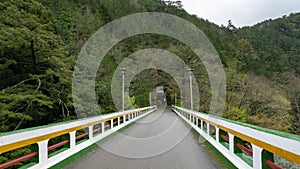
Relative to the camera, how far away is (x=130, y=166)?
19.4 feet

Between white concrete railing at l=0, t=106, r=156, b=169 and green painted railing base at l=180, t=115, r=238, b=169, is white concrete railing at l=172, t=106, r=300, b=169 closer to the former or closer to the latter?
green painted railing base at l=180, t=115, r=238, b=169

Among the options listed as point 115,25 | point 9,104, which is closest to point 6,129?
point 9,104

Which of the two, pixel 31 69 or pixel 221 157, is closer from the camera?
pixel 221 157

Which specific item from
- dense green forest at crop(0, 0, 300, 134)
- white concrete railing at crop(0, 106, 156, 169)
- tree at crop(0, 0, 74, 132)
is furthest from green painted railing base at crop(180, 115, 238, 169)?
tree at crop(0, 0, 74, 132)

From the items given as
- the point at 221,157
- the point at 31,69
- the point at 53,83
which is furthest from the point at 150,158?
the point at 31,69

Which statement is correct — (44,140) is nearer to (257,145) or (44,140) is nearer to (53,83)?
(257,145)

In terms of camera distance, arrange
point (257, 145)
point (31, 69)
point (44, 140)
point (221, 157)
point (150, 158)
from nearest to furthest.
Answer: point (257, 145) < point (44, 140) < point (221, 157) < point (150, 158) < point (31, 69)

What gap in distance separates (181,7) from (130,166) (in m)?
117

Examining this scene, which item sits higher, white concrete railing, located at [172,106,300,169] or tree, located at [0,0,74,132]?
tree, located at [0,0,74,132]

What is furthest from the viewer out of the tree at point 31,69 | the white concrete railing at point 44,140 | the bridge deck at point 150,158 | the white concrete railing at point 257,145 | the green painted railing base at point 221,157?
the tree at point 31,69

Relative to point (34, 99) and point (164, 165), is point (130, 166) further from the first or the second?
point (34, 99)

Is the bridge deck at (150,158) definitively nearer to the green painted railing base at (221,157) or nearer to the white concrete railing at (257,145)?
the green painted railing base at (221,157)

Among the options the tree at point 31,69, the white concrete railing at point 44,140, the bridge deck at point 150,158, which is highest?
the tree at point 31,69

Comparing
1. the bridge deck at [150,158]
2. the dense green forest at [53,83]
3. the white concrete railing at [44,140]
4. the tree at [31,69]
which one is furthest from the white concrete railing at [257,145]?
the tree at [31,69]
